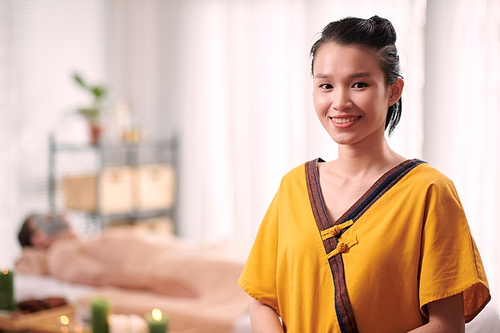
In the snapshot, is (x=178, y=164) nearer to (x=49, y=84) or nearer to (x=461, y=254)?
(x=49, y=84)

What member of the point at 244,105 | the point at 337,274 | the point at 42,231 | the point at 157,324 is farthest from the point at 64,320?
the point at 244,105

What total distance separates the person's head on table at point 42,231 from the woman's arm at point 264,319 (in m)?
2.15

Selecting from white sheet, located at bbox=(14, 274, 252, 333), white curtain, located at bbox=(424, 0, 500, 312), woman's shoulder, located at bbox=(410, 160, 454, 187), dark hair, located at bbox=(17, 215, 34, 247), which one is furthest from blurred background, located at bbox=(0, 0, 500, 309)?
woman's shoulder, located at bbox=(410, 160, 454, 187)

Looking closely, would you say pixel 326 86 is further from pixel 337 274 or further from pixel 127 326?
pixel 127 326

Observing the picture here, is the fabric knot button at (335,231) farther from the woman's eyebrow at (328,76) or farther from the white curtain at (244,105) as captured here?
the white curtain at (244,105)

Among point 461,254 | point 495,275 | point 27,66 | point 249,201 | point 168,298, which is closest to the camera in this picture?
point 461,254

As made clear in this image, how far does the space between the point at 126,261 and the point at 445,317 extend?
2122 millimetres

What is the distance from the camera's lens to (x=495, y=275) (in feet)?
9.62

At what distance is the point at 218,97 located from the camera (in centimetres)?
406

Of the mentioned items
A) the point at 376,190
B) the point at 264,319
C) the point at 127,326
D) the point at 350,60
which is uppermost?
the point at 350,60

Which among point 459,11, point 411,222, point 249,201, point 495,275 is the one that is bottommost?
point 495,275

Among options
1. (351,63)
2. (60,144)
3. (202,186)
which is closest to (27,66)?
(60,144)

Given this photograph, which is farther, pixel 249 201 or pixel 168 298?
pixel 249 201

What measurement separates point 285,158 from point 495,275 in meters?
1.57
